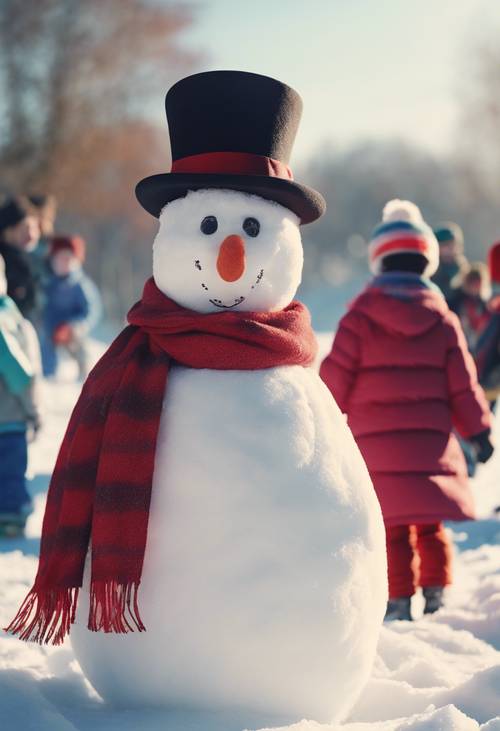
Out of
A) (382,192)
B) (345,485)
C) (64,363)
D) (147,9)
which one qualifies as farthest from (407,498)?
(382,192)

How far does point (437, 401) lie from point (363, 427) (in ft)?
1.05

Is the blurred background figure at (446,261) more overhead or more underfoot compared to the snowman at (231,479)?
more overhead

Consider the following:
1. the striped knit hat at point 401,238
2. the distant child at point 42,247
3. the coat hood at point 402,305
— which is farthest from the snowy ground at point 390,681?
the distant child at point 42,247

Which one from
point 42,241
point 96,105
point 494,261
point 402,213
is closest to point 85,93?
point 96,105

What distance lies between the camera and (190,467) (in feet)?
7.22

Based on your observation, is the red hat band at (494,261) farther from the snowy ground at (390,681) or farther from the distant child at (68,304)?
the distant child at (68,304)

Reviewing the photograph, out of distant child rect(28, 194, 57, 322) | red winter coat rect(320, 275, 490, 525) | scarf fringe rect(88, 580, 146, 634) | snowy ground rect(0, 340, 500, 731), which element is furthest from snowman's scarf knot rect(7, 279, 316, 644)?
distant child rect(28, 194, 57, 322)

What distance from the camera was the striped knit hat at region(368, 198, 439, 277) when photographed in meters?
4.00

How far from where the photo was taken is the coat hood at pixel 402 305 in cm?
384

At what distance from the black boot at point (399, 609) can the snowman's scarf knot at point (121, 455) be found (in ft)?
5.11

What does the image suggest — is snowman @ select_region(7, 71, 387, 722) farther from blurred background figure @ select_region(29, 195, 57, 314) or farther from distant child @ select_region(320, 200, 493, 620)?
blurred background figure @ select_region(29, 195, 57, 314)

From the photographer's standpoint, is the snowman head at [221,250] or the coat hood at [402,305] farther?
the coat hood at [402,305]

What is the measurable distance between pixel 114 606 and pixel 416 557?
1.95 meters

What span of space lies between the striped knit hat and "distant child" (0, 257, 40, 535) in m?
1.77
